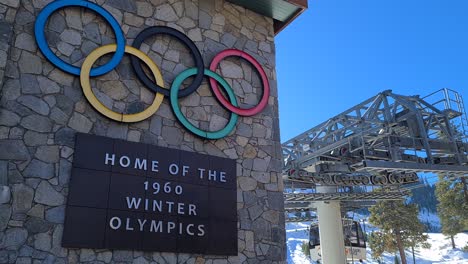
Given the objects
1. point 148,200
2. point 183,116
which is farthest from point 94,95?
point 148,200

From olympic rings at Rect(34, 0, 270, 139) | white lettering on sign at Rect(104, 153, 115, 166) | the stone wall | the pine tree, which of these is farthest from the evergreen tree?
white lettering on sign at Rect(104, 153, 115, 166)

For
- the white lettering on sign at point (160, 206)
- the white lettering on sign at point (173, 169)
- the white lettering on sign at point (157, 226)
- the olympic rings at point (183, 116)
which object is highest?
the olympic rings at point (183, 116)

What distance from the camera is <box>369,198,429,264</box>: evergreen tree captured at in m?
36.3

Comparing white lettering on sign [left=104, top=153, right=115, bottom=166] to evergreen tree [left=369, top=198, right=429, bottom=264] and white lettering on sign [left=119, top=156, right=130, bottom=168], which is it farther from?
evergreen tree [left=369, top=198, right=429, bottom=264]

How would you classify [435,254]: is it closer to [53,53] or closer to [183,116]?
[183,116]

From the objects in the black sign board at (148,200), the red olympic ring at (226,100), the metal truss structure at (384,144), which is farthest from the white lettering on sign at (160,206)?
the metal truss structure at (384,144)

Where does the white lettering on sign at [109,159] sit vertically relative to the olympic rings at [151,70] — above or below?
below

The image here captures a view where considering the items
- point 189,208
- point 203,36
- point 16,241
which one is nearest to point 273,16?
point 203,36

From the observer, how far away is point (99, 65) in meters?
7.66

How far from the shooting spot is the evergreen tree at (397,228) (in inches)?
1428

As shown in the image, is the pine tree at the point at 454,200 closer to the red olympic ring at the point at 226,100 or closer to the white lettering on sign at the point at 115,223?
the red olympic ring at the point at 226,100

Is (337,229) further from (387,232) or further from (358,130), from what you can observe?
(387,232)

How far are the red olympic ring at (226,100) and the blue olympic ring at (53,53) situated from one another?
6.34 feet

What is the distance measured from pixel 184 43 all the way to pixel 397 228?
3283cm
